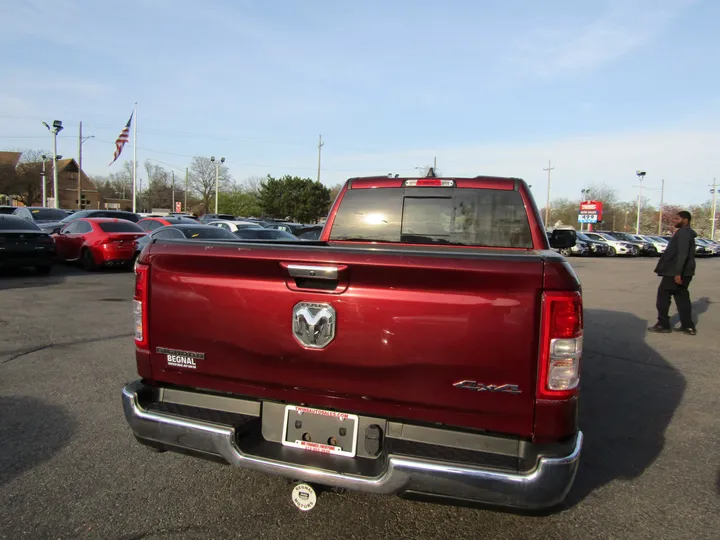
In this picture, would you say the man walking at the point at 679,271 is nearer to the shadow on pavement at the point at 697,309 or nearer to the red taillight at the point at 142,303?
the shadow on pavement at the point at 697,309

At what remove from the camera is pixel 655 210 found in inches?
3652

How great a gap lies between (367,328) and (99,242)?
13153 mm

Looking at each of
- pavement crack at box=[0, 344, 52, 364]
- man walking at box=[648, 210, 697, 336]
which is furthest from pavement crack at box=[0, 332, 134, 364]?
man walking at box=[648, 210, 697, 336]

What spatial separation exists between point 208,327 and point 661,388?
4.88m

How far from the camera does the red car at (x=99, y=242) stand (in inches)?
520

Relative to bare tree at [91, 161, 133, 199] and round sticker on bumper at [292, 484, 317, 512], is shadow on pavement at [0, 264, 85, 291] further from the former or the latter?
bare tree at [91, 161, 133, 199]

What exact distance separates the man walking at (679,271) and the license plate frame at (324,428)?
22.3 feet

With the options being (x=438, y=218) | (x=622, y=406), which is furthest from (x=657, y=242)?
(x=438, y=218)

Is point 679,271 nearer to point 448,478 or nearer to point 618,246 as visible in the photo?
point 448,478

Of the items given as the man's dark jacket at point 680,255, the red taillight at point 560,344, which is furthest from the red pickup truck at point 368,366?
the man's dark jacket at point 680,255

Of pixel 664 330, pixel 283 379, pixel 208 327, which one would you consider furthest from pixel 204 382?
pixel 664 330

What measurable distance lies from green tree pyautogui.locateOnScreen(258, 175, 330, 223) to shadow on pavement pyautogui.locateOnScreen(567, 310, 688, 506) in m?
52.1

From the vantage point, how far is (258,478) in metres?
3.09

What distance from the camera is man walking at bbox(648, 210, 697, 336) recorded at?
7.41 m
